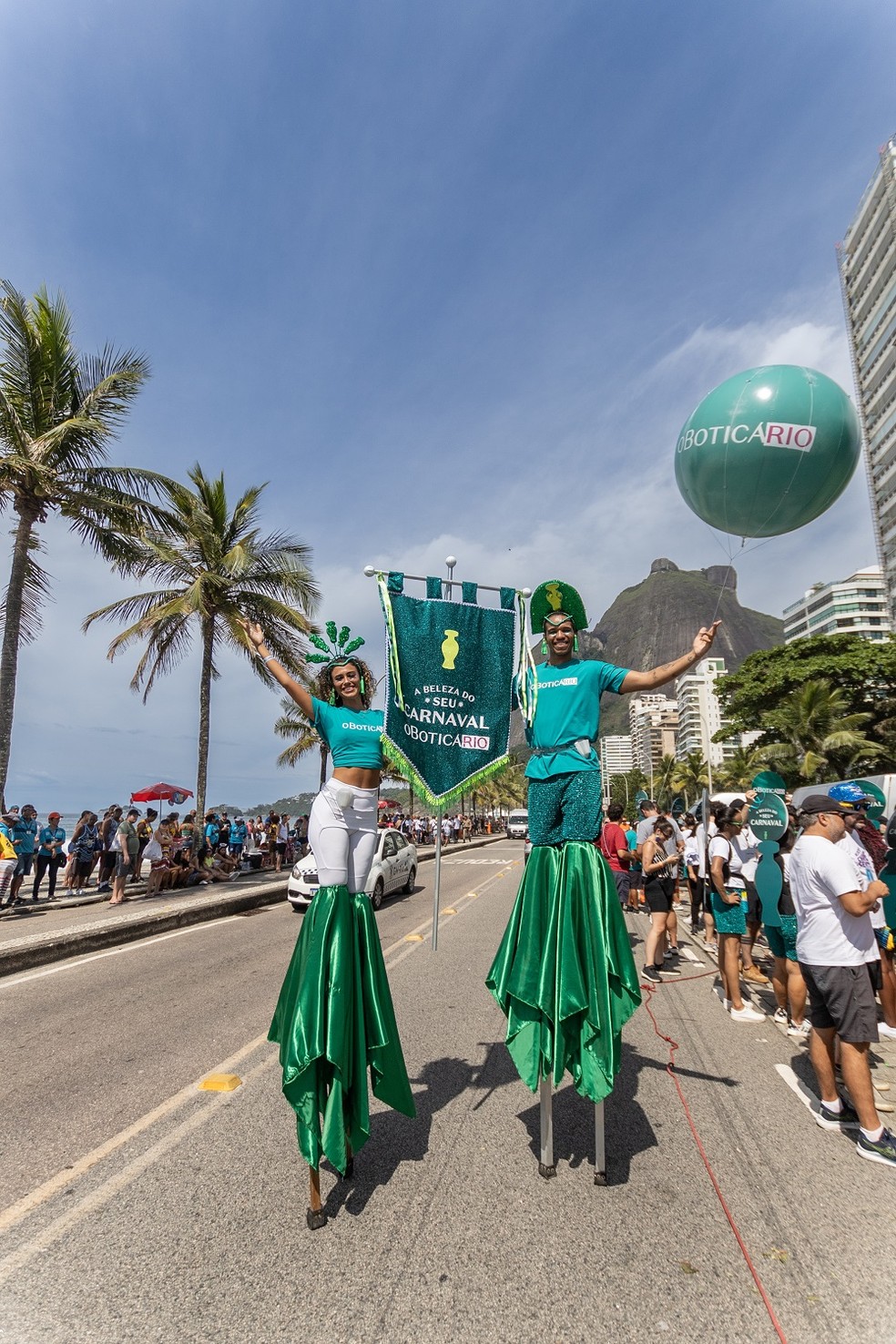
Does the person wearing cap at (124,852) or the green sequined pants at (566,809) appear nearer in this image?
the green sequined pants at (566,809)

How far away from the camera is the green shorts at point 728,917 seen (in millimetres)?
6043

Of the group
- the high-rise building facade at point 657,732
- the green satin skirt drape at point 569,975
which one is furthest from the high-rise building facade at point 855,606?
the green satin skirt drape at point 569,975

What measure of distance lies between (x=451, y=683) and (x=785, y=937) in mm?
3535

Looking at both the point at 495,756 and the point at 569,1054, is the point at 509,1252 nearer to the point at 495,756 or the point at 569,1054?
the point at 569,1054

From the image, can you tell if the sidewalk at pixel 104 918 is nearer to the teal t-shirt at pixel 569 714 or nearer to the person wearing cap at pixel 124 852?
the person wearing cap at pixel 124 852

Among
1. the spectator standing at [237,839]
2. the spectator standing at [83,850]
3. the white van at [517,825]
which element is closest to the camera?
the spectator standing at [83,850]

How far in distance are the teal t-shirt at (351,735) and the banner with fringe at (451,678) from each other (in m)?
0.34

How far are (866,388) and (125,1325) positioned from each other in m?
82.2

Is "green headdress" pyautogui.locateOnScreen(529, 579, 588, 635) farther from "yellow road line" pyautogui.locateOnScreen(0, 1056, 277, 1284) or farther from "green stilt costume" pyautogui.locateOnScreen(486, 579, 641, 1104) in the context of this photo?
"yellow road line" pyautogui.locateOnScreen(0, 1056, 277, 1284)

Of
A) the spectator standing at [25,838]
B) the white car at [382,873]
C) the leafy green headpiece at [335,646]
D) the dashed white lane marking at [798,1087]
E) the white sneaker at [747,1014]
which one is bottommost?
the white sneaker at [747,1014]

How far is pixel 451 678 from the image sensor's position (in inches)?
155

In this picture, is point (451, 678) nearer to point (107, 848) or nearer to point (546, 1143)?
point (546, 1143)

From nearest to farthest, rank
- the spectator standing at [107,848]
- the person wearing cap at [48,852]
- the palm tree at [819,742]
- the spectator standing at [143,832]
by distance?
1. the person wearing cap at [48,852]
2. the spectator standing at [107,848]
3. the spectator standing at [143,832]
4. the palm tree at [819,742]

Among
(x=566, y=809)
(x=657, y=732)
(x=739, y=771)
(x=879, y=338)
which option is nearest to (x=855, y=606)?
(x=879, y=338)
